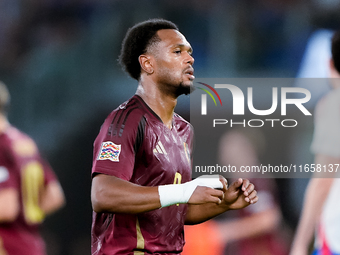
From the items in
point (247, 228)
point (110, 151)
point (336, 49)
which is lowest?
point (247, 228)

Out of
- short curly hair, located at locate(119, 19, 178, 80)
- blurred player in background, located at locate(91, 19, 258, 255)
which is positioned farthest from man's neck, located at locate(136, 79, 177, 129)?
short curly hair, located at locate(119, 19, 178, 80)

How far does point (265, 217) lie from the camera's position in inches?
108

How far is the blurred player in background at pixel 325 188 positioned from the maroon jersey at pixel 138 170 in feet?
4.08

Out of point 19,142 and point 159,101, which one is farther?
point 19,142

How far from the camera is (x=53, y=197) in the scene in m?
2.79

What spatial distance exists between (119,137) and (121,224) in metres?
0.38

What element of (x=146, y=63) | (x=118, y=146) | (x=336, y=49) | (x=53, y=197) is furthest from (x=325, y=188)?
(x=53, y=197)

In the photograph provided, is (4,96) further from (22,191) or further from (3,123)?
(22,191)

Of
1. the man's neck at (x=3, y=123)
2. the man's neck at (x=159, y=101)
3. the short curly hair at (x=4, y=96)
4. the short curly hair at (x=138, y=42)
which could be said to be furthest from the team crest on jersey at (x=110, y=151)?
the short curly hair at (x=4, y=96)

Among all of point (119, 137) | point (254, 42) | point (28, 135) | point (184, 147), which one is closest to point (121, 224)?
point (119, 137)

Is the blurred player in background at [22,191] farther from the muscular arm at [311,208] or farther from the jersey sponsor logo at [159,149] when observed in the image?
the muscular arm at [311,208]

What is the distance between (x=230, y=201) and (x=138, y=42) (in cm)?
102

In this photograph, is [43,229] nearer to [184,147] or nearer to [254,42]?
[184,147]

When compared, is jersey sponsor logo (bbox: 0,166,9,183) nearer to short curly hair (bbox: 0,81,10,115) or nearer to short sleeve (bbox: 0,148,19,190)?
short sleeve (bbox: 0,148,19,190)
